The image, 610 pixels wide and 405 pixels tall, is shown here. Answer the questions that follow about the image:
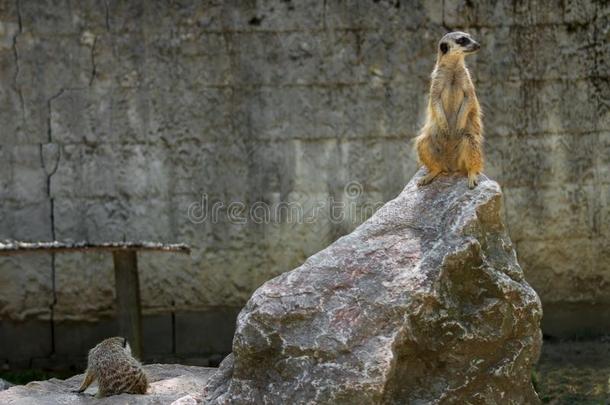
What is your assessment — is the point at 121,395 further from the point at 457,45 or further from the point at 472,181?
the point at 457,45

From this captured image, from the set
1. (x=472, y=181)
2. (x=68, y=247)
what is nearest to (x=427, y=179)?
(x=472, y=181)

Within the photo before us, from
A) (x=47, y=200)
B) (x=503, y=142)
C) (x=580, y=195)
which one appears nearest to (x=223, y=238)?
(x=47, y=200)

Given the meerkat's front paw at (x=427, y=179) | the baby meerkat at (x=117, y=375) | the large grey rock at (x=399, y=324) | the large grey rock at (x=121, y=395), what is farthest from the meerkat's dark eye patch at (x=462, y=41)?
the baby meerkat at (x=117, y=375)

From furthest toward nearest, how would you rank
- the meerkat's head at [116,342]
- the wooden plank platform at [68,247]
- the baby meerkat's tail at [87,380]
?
the wooden plank platform at [68,247] < the meerkat's head at [116,342] < the baby meerkat's tail at [87,380]

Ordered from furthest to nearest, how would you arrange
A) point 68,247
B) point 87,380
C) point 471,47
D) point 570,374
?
point 570,374 < point 68,247 < point 87,380 < point 471,47

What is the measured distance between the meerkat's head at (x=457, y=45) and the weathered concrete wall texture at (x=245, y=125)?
8.69 ft

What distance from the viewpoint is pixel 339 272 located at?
489cm

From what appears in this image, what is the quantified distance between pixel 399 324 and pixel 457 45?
1.81 meters

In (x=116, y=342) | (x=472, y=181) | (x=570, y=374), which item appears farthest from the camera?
(x=570, y=374)

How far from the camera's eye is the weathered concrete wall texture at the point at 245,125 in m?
8.33
